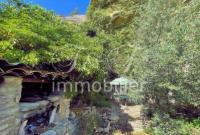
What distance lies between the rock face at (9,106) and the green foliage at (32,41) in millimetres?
839

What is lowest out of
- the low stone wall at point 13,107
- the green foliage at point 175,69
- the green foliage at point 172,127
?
the green foliage at point 172,127

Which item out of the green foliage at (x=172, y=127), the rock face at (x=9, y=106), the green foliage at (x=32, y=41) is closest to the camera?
the rock face at (x=9, y=106)

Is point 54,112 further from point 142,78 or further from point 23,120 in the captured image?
point 142,78

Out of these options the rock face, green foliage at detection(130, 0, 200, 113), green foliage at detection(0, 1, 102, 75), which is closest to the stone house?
the rock face

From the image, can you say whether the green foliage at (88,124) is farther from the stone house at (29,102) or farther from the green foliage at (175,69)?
the green foliage at (175,69)

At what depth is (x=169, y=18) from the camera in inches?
687

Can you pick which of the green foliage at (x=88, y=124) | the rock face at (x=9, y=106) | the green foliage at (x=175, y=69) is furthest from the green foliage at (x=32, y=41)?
the green foliage at (x=175, y=69)

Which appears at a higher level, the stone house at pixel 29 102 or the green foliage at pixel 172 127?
the stone house at pixel 29 102

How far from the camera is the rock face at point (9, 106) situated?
518cm

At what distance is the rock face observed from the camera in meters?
5.18

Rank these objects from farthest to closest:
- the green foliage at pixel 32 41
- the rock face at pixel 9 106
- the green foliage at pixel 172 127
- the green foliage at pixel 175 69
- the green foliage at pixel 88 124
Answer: the green foliage at pixel 175 69, the green foliage at pixel 172 127, the green foliage at pixel 88 124, the green foliage at pixel 32 41, the rock face at pixel 9 106

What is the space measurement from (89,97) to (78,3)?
722 inches

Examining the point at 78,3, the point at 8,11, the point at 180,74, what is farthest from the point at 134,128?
the point at 78,3

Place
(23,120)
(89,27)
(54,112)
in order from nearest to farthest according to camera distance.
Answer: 1. (23,120)
2. (54,112)
3. (89,27)
